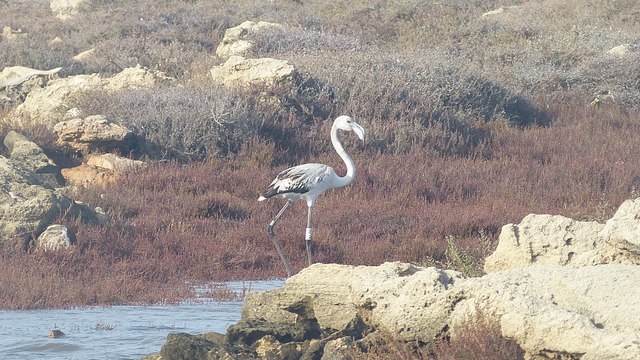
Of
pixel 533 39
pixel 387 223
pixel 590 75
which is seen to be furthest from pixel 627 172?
pixel 533 39

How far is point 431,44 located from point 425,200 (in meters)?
15.5

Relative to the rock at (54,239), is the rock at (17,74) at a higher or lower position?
higher

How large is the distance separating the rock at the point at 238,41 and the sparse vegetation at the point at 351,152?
0.28 meters

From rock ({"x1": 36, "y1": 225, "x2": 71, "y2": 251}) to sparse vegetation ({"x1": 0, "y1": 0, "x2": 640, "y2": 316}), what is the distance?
0.14 metres

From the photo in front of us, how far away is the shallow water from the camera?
24.4ft

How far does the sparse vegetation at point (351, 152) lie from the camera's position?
420 inches

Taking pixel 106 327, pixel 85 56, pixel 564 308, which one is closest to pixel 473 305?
pixel 564 308

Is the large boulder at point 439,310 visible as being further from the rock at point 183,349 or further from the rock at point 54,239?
the rock at point 54,239

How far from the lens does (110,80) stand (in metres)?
18.6

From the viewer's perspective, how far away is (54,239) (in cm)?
1023

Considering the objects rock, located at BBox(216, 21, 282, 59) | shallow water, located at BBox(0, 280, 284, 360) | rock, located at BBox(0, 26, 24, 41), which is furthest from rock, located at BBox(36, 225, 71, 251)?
rock, located at BBox(0, 26, 24, 41)

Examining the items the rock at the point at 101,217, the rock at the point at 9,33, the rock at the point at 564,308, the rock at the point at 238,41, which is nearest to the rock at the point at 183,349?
the rock at the point at 564,308

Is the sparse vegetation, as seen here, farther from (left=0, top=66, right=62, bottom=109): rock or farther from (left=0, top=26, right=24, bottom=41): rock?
(left=0, top=26, right=24, bottom=41): rock

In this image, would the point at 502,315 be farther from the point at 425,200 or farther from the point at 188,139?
the point at 188,139
